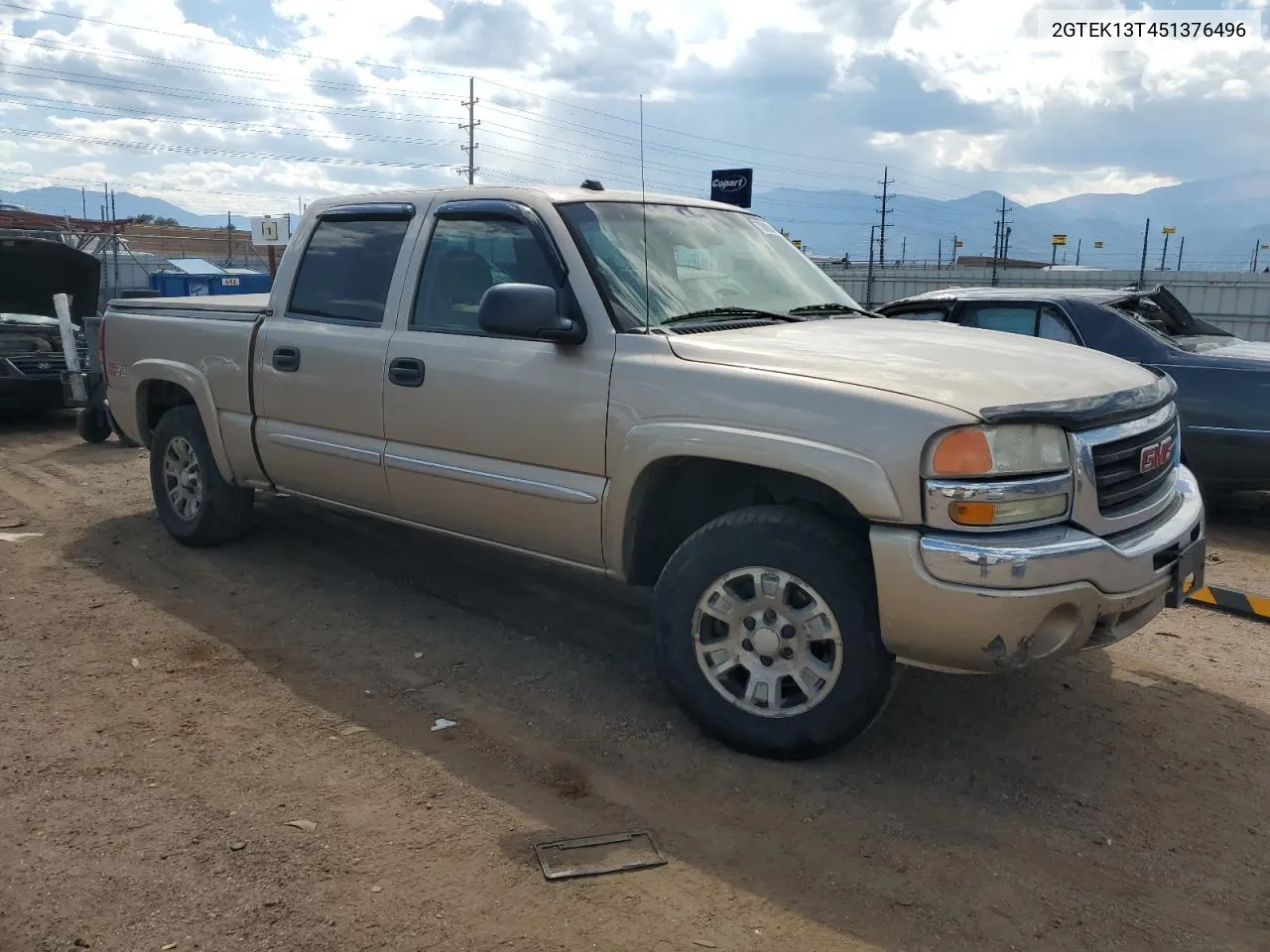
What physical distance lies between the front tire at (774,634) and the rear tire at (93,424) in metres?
8.16

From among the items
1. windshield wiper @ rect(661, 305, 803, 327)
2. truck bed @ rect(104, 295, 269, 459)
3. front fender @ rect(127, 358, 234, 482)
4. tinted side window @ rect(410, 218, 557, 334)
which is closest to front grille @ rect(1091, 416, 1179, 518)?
windshield wiper @ rect(661, 305, 803, 327)

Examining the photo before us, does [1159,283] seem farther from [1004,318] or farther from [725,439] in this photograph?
[725,439]

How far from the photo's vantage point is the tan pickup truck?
3088 mm

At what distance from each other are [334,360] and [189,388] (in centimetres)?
141

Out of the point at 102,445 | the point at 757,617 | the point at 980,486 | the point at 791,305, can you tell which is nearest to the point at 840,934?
the point at 757,617

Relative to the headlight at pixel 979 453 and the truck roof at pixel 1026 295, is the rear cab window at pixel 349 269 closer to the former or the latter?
the headlight at pixel 979 453

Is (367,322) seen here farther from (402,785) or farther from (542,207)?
(402,785)

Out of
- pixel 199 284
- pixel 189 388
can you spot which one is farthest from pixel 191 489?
pixel 199 284

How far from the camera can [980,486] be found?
9.91ft

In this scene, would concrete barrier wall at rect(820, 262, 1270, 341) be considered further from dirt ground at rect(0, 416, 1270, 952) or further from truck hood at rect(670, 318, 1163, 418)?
dirt ground at rect(0, 416, 1270, 952)

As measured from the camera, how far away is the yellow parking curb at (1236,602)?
16.8 feet

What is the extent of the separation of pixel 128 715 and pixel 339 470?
1.48 metres

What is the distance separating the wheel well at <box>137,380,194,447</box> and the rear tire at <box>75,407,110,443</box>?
3.84 meters

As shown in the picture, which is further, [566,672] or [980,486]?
[566,672]
